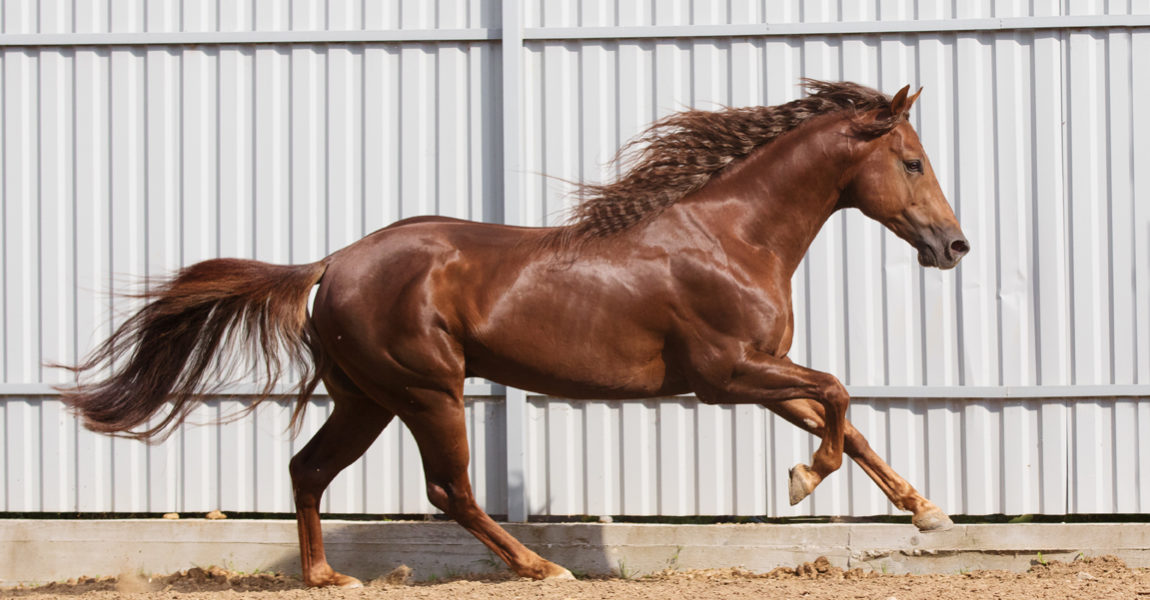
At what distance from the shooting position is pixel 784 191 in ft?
Answer: 15.6

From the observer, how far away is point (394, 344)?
4664 mm

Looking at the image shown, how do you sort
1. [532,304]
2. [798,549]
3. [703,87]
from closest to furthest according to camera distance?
[532,304] → [798,549] → [703,87]

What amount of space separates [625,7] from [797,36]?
0.95 metres

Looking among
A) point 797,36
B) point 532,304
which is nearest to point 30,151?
point 532,304

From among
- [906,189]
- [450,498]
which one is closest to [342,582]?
[450,498]

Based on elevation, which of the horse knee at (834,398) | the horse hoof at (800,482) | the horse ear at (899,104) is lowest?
the horse hoof at (800,482)

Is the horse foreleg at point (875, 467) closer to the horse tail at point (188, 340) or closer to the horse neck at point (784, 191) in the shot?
the horse neck at point (784, 191)

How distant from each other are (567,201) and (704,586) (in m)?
2.23

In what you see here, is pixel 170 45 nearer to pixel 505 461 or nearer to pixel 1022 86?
pixel 505 461

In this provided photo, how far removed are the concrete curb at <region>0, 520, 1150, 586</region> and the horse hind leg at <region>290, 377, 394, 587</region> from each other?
2.48 feet

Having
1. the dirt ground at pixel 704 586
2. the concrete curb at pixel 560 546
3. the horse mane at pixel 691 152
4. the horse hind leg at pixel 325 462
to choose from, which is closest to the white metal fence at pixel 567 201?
the concrete curb at pixel 560 546

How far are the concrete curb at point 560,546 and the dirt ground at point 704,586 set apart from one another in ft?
0.26

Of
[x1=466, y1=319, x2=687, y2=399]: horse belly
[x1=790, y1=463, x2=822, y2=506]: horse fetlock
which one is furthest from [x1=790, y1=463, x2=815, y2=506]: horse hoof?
[x1=466, y1=319, x2=687, y2=399]: horse belly

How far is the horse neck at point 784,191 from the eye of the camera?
4.72m
